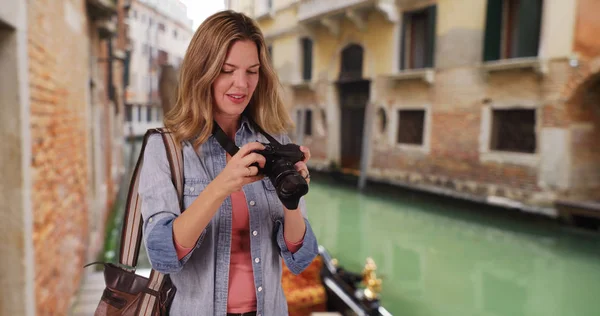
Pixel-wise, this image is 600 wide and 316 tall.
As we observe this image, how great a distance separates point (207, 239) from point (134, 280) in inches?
5.7

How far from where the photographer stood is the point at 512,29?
4.91 metres

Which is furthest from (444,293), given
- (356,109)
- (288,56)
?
(288,56)

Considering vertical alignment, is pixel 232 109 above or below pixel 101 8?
below

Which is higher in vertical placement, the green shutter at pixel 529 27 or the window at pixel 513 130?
the green shutter at pixel 529 27

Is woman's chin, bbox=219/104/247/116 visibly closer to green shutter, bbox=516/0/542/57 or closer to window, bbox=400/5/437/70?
green shutter, bbox=516/0/542/57

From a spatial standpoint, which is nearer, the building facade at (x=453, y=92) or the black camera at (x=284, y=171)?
the black camera at (x=284, y=171)

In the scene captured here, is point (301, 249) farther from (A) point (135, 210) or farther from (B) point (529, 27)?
(B) point (529, 27)

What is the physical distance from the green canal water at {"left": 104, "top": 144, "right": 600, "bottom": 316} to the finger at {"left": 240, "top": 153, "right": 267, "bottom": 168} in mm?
2479

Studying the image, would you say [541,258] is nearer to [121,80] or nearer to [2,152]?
[2,152]

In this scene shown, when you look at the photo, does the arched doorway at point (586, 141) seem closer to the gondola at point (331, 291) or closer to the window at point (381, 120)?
the window at point (381, 120)

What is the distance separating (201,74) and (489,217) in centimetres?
500

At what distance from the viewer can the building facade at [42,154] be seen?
3.76 ft

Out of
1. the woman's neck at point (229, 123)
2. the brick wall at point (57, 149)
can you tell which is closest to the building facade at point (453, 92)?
the brick wall at point (57, 149)

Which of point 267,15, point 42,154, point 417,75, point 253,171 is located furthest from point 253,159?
point 267,15
